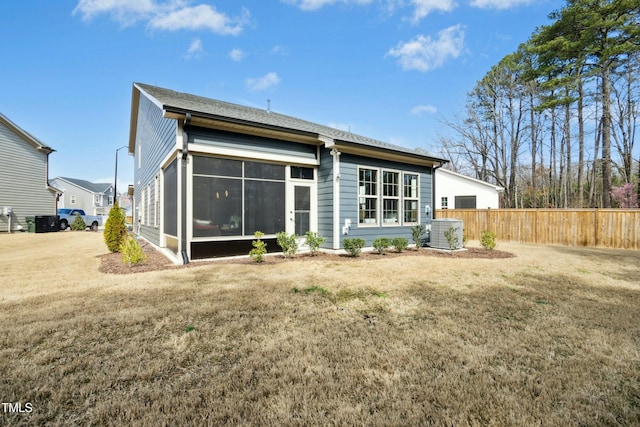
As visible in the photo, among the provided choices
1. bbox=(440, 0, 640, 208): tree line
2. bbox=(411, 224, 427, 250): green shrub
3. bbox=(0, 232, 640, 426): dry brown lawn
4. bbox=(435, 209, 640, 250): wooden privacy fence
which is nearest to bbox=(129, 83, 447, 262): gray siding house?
bbox=(411, 224, 427, 250): green shrub

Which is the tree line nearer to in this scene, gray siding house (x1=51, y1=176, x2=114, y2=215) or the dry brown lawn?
the dry brown lawn

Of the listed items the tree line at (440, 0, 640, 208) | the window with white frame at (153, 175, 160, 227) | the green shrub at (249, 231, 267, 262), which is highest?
the tree line at (440, 0, 640, 208)

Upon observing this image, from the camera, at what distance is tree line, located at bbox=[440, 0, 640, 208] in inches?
577

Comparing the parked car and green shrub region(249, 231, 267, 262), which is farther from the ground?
the parked car

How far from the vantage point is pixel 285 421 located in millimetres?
1679

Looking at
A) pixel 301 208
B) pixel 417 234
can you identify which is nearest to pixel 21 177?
pixel 301 208

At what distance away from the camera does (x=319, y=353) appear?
8.27 ft

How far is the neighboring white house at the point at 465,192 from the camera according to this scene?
18047mm

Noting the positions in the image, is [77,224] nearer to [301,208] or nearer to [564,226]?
[301,208]

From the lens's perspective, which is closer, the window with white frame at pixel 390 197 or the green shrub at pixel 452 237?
the green shrub at pixel 452 237

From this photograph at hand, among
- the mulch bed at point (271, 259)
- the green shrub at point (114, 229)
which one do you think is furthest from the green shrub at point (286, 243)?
the green shrub at point (114, 229)

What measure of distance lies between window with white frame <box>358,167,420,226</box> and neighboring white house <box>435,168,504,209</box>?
10171 millimetres

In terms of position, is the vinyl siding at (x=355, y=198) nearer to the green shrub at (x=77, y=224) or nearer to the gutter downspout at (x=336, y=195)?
the gutter downspout at (x=336, y=195)

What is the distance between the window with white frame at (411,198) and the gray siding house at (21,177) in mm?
21931
